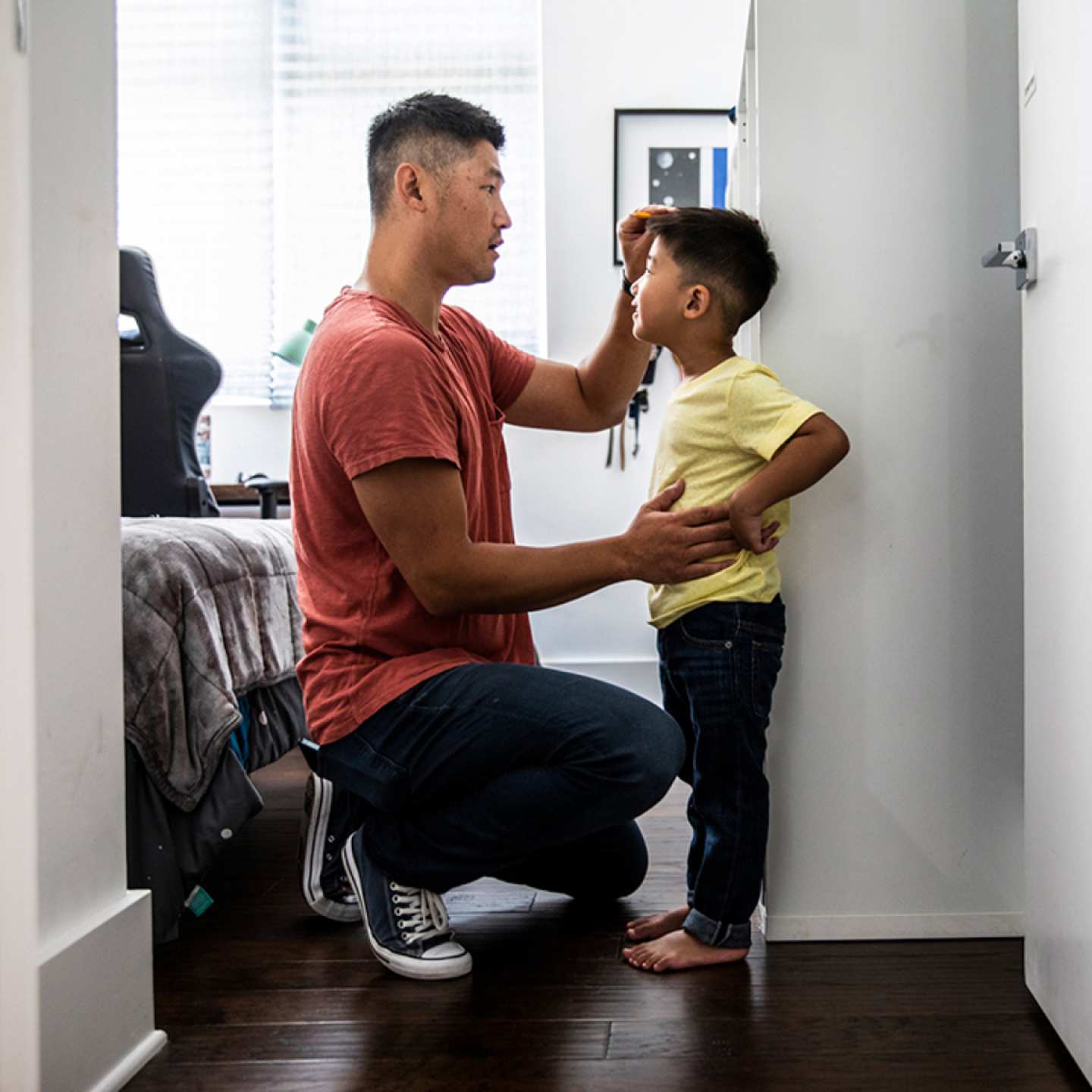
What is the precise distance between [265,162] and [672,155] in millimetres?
1322

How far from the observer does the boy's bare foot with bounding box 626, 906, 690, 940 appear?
1.58m

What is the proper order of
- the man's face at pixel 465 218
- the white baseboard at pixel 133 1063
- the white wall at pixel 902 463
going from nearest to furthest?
the white baseboard at pixel 133 1063 → the white wall at pixel 902 463 → the man's face at pixel 465 218

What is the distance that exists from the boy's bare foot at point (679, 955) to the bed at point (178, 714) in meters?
0.57

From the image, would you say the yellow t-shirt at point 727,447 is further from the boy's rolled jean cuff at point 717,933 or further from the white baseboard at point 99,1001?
the white baseboard at point 99,1001

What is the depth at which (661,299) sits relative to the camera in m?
1.61

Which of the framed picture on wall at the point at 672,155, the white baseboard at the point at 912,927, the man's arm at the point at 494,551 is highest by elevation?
the framed picture on wall at the point at 672,155

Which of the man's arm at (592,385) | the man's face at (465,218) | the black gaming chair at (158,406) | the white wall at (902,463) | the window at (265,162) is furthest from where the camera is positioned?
the window at (265,162)

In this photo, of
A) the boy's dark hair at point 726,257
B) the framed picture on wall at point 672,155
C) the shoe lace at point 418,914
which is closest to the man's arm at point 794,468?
the boy's dark hair at point 726,257

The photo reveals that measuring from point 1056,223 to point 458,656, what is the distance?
0.86 meters

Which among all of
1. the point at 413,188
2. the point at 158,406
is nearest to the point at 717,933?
the point at 413,188

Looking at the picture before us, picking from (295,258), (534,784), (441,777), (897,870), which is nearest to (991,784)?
(897,870)

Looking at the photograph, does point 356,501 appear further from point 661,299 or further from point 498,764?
point 661,299

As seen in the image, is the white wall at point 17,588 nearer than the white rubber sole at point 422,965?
Yes

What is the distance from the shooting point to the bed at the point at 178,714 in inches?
62.8
